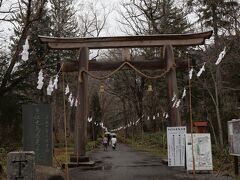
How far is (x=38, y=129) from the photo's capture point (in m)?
14.0

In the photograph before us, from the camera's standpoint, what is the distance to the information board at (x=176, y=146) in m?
15.3

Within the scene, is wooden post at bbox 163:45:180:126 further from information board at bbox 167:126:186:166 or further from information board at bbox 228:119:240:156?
information board at bbox 228:119:240:156

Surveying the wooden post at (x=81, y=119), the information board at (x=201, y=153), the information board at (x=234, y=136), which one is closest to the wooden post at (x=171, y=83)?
the information board at (x=201, y=153)

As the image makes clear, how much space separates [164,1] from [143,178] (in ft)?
90.5

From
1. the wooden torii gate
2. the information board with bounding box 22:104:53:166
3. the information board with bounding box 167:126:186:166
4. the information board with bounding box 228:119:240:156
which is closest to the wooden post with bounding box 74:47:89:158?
the wooden torii gate

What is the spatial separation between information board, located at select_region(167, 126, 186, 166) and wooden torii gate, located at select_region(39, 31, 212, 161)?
2.34 metres

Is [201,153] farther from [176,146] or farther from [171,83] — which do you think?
[171,83]

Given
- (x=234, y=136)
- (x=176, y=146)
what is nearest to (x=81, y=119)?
(x=176, y=146)

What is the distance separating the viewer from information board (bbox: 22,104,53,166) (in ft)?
45.8

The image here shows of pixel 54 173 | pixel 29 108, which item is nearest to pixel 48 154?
pixel 29 108

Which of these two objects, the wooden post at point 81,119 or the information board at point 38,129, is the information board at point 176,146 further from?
the information board at point 38,129

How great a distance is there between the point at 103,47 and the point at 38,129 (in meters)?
6.00

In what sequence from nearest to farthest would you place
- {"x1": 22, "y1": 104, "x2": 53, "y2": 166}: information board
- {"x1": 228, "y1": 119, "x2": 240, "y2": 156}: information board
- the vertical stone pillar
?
1. the vertical stone pillar
2. {"x1": 228, "y1": 119, "x2": 240, "y2": 156}: information board
3. {"x1": 22, "y1": 104, "x2": 53, "y2": 166}: information board

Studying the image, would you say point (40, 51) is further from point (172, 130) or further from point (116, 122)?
point (116, 122)
